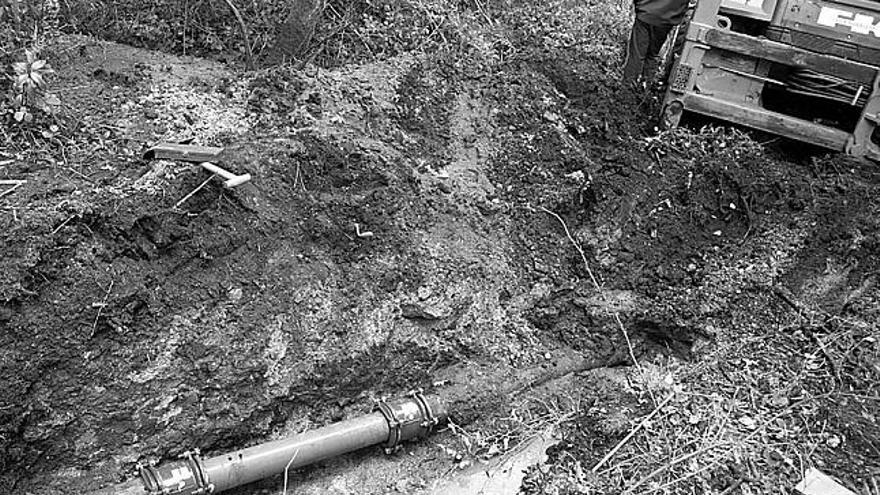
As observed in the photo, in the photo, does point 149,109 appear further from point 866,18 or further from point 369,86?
point 866,18

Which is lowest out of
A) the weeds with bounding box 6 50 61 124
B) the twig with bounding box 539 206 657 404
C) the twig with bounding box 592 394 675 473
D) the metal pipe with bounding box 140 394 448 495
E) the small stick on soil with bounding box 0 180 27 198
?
the metal pipe with bounding box 140 394 448 495

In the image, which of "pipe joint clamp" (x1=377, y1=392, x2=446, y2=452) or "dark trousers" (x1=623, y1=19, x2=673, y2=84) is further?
"dark trousers" (x1=623, y1=19, x2=673, y2=84)

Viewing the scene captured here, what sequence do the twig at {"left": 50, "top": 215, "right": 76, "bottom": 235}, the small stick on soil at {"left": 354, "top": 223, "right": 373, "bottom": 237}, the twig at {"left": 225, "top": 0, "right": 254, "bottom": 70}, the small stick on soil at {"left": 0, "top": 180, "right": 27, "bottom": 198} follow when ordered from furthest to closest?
the twig at {"left": 225, "top": 0, "right": 254, "bottom": 70}, the small stick on soil at {"left": 354, "top": 223, "right": 373, "bottom": 237}, the small stick on soil at {"left": 0, "top": 180, "right": 27, "bottom": 198}, the twig at {"left": 50, "top": 215, "right": 76, "bottom": 235}

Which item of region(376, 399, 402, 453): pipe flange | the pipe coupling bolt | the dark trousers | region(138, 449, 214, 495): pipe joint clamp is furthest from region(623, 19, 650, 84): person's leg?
region(138, 449, 214, 495): pipe joint clamp

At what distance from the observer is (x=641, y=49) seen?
600 centimetres

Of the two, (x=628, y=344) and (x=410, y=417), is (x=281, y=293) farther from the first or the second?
(x=628, y=344)

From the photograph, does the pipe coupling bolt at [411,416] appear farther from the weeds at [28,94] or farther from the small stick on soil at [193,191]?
the weeds at [28,94]

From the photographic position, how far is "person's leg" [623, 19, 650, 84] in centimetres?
597

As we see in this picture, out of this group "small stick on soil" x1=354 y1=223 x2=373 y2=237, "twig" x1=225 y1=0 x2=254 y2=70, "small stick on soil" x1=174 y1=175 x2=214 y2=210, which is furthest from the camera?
"twig" x1=225 y1=0 x2=254 y2=70

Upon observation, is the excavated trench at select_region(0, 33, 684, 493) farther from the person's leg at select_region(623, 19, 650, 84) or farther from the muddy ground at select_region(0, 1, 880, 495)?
the person's leg at select_region(623, 19, 650, 84)

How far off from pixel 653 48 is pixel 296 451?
411cm

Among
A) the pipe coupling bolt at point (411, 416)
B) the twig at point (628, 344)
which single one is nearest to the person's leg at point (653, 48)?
the twig at point (628, 344)

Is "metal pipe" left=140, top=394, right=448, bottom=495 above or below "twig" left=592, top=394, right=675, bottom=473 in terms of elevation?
below

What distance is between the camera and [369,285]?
13.7 ft
